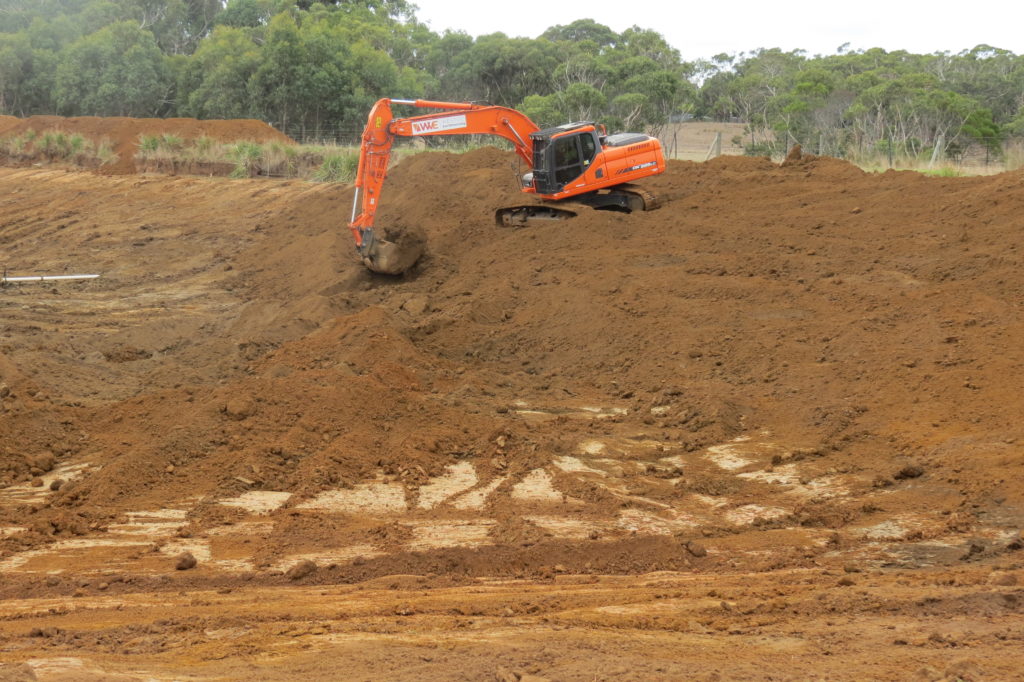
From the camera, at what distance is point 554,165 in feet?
53.7

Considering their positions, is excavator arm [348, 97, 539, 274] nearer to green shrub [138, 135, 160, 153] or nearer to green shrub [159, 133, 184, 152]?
green shrub [159, 133, 184, 152]

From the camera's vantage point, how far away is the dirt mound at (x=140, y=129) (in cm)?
3238

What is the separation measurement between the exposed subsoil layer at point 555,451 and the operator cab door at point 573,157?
49.3 inches

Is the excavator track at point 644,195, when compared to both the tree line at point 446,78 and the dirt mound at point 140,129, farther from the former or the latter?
the dirt mound at point 140,129

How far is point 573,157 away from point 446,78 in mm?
33883

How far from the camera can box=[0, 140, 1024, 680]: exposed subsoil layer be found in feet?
16.4

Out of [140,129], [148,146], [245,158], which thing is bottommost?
[245,158]

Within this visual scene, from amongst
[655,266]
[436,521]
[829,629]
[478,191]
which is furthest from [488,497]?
[478,191]

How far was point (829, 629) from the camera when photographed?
16.0 ft

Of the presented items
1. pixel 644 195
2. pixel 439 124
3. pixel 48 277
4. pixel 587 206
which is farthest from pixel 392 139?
pixel 48 277

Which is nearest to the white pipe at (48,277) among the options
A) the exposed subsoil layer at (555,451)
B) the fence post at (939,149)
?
the exposed subsoil layer at (555,451)

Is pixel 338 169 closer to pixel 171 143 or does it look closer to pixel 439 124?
pixel 171 143

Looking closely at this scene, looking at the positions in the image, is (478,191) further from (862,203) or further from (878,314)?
(878,314)

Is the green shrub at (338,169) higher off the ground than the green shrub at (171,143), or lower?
lower
